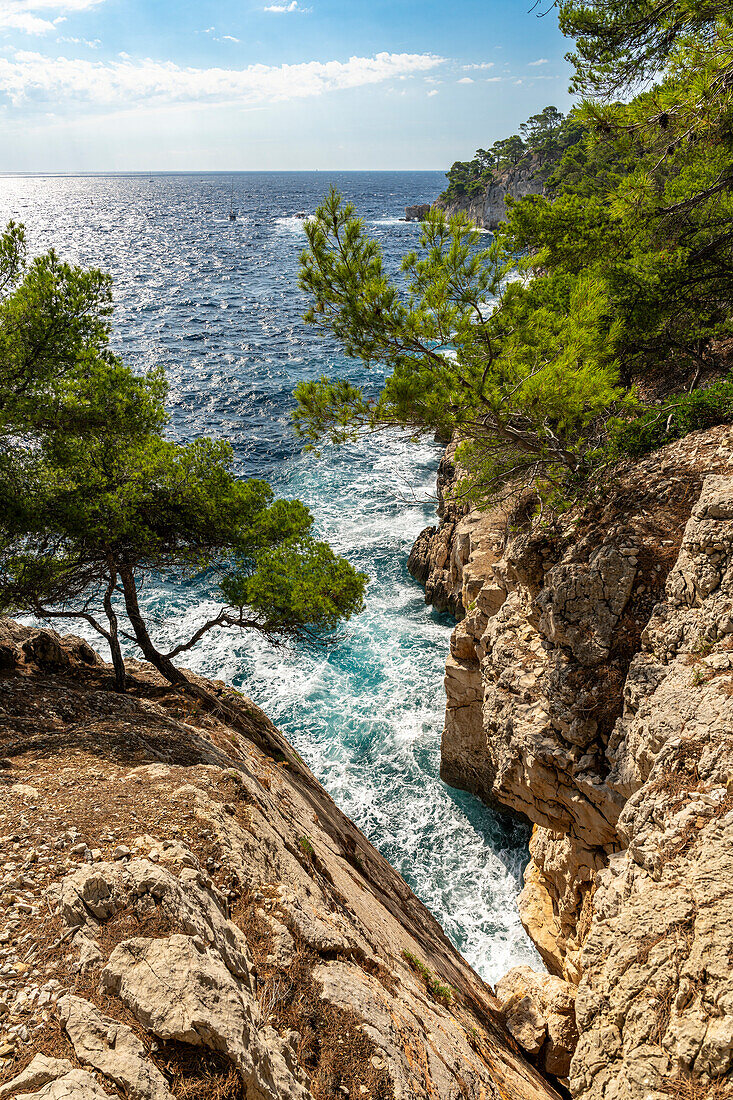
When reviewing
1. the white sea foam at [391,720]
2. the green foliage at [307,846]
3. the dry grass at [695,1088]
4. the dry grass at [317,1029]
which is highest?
the dry grass at [695,1088]

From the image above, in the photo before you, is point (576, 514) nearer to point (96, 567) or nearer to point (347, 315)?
point (347, 315)

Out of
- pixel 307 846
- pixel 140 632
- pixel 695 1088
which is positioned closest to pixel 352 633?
pixel 140 632

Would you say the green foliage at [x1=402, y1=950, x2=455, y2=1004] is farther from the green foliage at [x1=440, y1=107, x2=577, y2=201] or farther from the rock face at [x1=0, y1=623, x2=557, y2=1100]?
the green foliage at [x1=440, y1=107, x2=577, y2=201]

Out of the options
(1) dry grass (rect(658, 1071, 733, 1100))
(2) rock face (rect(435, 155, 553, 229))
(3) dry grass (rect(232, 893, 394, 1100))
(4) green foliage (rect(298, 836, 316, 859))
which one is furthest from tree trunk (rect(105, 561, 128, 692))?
(2) rock face (rect(435, 155, 553, 229))

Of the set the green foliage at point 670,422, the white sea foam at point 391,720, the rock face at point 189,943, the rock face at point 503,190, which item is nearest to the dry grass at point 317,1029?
the rock face at point 189,943

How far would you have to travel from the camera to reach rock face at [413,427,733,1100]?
17.1 ft

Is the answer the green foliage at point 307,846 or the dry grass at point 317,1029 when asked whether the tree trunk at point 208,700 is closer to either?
the green foliage at point 307,846

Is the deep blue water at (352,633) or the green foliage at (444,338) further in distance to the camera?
the deep blue water at (352,633)

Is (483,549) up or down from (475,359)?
down

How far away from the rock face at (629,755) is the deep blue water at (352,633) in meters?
2.32

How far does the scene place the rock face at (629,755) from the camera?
521 centimetres

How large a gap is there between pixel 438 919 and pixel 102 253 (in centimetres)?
10865

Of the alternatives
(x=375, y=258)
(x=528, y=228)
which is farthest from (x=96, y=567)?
(x=528, y=228)

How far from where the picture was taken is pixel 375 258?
909 cm
